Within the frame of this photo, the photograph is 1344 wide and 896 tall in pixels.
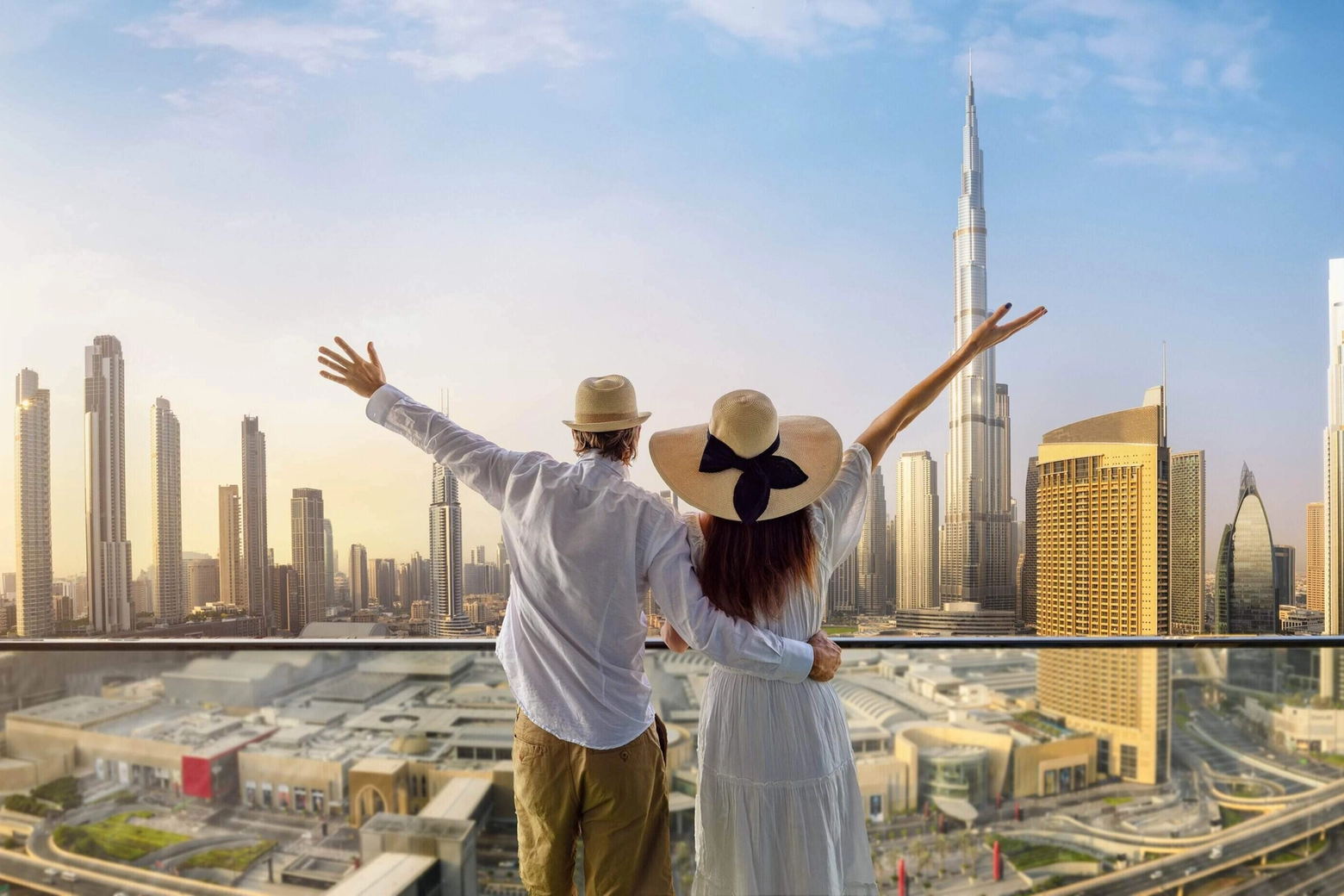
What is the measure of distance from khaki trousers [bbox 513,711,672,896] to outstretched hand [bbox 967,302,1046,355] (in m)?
1.13

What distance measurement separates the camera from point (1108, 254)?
4.02 meters

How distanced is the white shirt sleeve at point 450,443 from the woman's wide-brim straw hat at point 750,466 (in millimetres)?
305

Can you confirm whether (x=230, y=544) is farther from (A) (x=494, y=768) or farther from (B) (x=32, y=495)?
(A) (x=494, y=768)

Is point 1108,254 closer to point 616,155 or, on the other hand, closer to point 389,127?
point 616,155

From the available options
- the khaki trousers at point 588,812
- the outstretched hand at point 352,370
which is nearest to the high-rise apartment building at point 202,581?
the outstretched hand at point 352,370

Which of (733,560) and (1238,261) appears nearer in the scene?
(733,560)

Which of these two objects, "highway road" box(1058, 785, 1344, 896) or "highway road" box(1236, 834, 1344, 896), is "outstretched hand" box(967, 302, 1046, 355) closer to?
"highway road" box(1058, 785, 1344, 896)

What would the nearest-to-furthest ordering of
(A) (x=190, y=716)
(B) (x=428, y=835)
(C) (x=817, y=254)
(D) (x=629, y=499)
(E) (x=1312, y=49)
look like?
1. (D) (x=629, y=499)
2. (B) (x=428, y=835)
3. (A) (x=190, y=716)
4. (E) (x=1312, y=49)
5. (C) (x=817, y=254)

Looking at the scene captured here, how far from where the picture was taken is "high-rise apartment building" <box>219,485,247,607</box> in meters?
3.20

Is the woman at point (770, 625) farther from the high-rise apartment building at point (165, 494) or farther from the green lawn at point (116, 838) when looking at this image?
the high-rise apartment building at point (165, 494)

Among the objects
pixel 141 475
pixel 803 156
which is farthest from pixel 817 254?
pixel 141 475

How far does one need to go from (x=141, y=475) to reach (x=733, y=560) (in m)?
4.35

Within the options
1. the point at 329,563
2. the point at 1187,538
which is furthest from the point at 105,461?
the point at 1187,538

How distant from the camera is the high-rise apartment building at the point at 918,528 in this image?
3.62 metres
